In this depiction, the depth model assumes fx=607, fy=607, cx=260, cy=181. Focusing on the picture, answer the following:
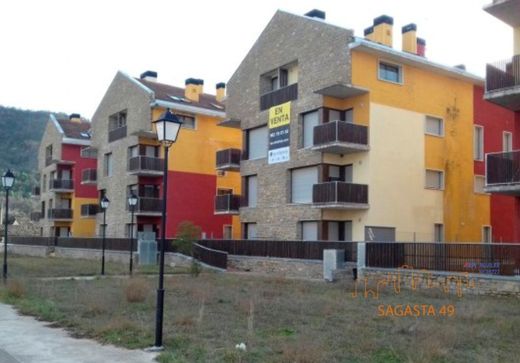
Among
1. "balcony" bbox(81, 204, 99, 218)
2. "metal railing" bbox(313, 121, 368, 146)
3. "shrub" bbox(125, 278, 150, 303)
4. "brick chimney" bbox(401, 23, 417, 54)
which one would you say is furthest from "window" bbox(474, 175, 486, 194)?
"balcony" bbox(81, 204, 99, 218)

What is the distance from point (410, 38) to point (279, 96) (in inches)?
311

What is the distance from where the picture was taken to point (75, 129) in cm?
6147

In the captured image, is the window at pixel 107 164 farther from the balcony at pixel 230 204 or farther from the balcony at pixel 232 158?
the balcony at pixel 230 204

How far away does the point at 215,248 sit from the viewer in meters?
34.0

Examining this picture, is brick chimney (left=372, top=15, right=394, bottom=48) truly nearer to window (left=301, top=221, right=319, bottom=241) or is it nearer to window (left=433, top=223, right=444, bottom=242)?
window (left=433, top=223, right=444, bottom=242)

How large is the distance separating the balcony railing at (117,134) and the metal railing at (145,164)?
3686mm

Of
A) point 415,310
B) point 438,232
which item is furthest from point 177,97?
point 415,310

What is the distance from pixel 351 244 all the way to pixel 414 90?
10.9m

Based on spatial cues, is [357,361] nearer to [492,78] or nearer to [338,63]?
[492,78]

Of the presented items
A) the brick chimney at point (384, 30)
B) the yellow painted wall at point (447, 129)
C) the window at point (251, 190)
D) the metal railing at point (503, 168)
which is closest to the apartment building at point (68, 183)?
the window at point (251, 190)

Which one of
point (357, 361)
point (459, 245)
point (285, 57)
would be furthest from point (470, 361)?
point (285, 57)

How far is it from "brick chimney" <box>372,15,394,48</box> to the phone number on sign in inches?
792

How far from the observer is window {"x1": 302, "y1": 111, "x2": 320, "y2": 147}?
1256 inches

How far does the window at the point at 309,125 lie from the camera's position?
31.9 m
